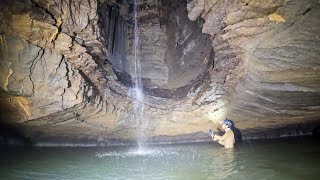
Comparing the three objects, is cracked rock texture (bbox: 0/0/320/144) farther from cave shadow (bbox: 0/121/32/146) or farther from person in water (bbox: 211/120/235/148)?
person in water (bbox: 211/120/235/148)

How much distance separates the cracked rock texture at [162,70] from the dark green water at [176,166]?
1564mm

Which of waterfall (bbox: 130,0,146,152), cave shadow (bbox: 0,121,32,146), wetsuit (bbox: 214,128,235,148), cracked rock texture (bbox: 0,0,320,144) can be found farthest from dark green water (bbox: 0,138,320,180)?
waterfall (bbox: 130,0,146,152)

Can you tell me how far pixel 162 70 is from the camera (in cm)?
1299

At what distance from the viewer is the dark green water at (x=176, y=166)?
568cm

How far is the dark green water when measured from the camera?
5.68 metres

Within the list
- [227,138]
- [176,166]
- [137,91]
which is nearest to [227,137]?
[227,138]

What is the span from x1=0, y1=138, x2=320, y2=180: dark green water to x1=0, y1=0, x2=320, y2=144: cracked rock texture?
1.56 meters

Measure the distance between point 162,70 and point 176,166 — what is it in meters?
6.95

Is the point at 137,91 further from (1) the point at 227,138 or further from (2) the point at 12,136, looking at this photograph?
(2) the point at 12,136

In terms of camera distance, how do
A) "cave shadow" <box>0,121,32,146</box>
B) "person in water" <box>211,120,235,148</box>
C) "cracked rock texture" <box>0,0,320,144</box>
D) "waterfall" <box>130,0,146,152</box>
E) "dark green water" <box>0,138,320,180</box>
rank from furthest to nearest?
"cave shadow" <box>0,121,32,146</box> < "waterfall" <box>130,0,146,152</box> < "person in water" <box>211,120,235,148</box> < "cracked rock texture" <box>0,0,320,144</box> < "dark green water" <box>0,138,320,180</box>

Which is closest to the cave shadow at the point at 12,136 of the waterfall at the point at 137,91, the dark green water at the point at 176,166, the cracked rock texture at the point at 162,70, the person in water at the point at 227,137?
the cracked rock texture at the point at 162,70

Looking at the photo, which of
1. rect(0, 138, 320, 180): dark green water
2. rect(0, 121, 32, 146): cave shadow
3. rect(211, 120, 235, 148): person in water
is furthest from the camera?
rect(0, 121, 32, 146): cave shadow

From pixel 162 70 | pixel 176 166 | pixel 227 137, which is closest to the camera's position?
pixel 176 166

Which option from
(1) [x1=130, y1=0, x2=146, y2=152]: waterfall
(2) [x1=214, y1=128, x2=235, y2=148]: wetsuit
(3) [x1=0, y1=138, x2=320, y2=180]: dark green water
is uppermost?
(1) [x1=130, y1=0, x2=146, y2=152]: waterfall
